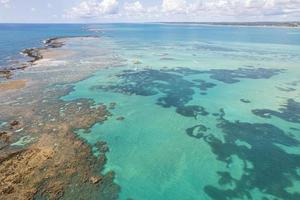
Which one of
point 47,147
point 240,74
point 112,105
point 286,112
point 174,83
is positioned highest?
point 47,147

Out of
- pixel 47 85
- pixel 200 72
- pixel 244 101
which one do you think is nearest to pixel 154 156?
pixel 244 101

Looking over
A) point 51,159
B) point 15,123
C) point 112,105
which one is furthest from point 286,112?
point 15,123

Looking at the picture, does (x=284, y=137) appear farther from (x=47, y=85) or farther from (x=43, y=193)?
(x=47, y=85)

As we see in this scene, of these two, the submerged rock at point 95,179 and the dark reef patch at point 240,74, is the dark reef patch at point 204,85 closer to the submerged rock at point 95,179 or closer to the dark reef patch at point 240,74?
the dark reef patch at point 240,74

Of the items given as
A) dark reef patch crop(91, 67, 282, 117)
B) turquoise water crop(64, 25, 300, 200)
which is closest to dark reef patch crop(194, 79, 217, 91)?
dark reef patch crop(91, 67, 282, 117)

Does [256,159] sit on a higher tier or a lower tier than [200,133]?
higher

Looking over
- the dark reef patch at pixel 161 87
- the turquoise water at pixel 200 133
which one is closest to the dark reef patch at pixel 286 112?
the turquoise water at pixel 200 133

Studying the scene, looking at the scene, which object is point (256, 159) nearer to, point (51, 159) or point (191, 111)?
point (191, 111)
